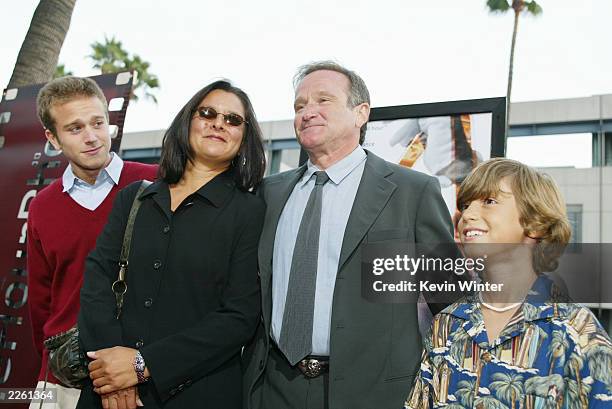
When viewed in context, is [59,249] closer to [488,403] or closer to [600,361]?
[488,403]

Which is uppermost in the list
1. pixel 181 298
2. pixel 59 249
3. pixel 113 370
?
pixel 59 249

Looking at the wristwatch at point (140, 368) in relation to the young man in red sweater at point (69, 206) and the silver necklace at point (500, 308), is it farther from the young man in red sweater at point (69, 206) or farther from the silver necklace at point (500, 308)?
the silver necklace at point (500, 308)

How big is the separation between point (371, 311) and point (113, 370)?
3.46 feet

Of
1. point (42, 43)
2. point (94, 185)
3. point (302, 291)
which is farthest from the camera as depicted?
point (42, 43)

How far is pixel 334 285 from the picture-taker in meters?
2.46

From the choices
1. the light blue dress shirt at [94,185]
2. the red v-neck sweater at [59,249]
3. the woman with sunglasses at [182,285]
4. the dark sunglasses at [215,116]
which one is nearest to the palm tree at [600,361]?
the woman with sunglasses at [182,285]

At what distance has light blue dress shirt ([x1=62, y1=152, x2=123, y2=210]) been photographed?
3096 millimetres

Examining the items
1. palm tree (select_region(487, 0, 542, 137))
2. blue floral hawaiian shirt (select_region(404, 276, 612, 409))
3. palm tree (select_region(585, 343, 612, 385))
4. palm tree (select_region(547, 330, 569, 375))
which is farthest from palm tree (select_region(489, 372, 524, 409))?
palm tree (select_region(487, 0, 542, 137))

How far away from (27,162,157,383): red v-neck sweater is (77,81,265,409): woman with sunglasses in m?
0.48

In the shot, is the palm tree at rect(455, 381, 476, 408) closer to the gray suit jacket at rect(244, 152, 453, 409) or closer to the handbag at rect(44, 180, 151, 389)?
the gray suit jacket at rect(244, 152, 453, 409)

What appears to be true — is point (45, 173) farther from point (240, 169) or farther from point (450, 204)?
point (450, 204)

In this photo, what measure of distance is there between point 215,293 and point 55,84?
5.55 ft

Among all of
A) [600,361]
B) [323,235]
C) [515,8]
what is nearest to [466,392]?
[600,361]

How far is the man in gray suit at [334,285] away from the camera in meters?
2.34
